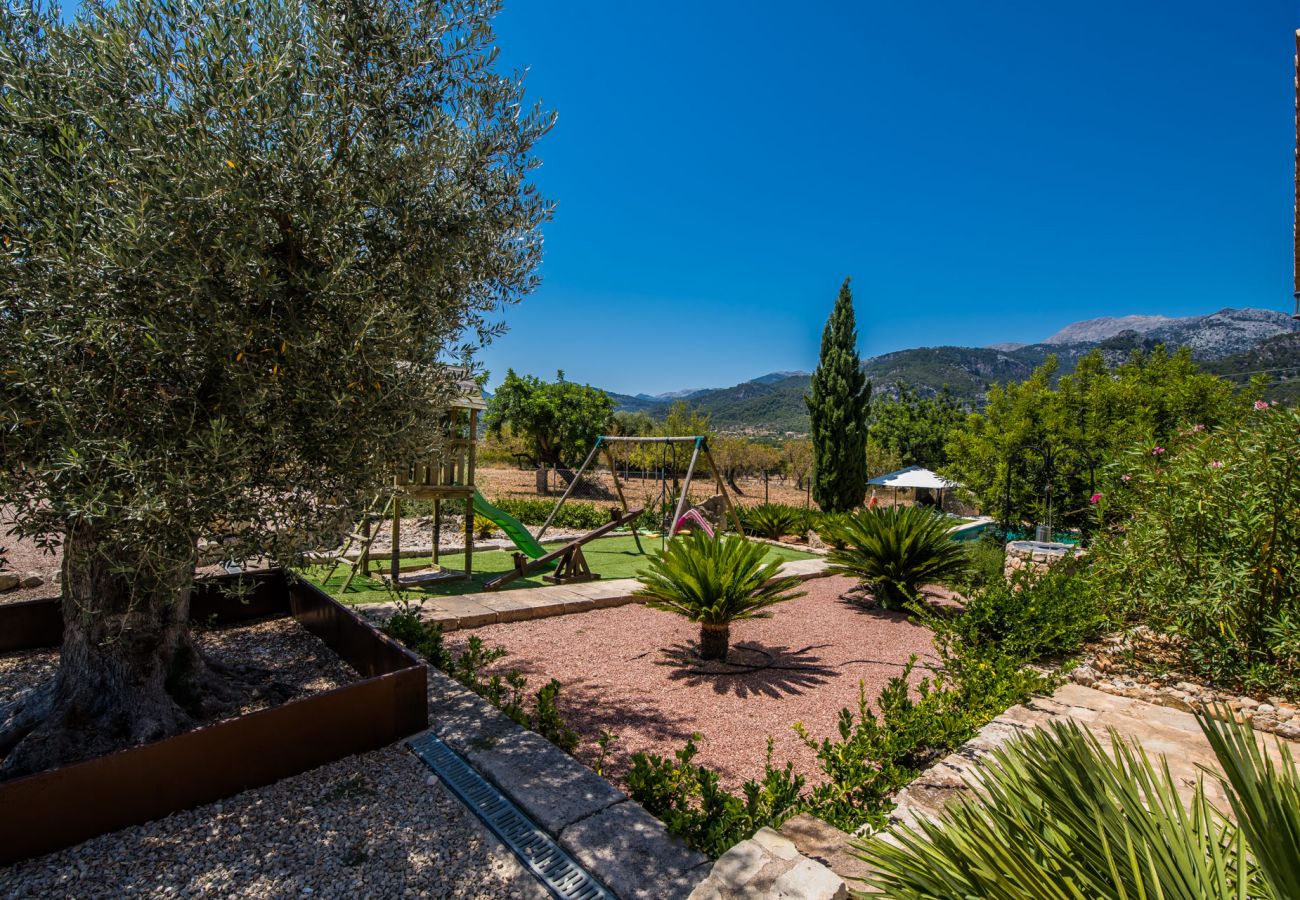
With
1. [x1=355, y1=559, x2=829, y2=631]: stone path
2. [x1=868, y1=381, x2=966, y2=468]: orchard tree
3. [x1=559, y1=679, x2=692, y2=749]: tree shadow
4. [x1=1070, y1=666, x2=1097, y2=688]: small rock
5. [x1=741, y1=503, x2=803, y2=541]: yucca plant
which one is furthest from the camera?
[x1=868, y1=381, x2=966, y2=468]: orchard tree

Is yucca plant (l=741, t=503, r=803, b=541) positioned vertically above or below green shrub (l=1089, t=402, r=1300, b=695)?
below

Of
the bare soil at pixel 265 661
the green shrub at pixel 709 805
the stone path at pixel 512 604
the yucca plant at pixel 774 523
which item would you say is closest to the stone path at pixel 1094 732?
the green shrub at pixel 709 805

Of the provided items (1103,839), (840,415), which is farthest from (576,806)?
(840,415)

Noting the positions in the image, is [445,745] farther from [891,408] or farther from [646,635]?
[891,408]

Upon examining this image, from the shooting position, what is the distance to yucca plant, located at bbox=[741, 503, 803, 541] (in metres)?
12.8

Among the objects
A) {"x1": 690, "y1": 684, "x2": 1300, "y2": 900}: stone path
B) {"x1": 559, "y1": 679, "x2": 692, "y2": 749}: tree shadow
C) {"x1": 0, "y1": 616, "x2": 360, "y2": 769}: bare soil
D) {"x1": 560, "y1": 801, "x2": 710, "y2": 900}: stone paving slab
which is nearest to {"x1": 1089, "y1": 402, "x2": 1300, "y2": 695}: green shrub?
{"x1": 690, "y1": 684, "x2": 1300, "y2": 900}: stone path

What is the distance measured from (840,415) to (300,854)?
55.2 feet

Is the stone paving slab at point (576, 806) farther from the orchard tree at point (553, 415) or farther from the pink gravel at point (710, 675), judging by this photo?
the orchard tree at point (553, 415)

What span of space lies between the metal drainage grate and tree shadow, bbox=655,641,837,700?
209 centimetres

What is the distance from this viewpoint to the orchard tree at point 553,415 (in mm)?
25781

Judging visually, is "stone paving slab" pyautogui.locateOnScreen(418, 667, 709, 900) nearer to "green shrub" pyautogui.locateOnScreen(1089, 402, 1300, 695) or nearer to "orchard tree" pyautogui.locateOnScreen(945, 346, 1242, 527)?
"green shrub" pyautogui.locateOnScreen(1089, 402, 1300, 695)

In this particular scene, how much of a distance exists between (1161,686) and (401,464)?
524 centimetres

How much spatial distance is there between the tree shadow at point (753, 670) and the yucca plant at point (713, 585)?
197 mm

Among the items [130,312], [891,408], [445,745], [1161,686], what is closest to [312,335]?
[130,312]
